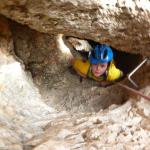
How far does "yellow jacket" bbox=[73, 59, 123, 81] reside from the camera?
2.26m

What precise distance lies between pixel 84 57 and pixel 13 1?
1.04m

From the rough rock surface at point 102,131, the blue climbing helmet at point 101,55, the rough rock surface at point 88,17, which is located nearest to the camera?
the rough rock surface at point 102,131

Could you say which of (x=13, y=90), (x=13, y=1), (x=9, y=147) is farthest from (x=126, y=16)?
(x=9, y=147)

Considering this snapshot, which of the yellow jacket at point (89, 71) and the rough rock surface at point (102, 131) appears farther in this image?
Answer: the yellow jacket at point (89, 71)

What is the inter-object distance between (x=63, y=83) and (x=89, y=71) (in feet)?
0.66

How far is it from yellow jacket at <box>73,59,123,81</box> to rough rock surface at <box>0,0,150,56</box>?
468 millimetres

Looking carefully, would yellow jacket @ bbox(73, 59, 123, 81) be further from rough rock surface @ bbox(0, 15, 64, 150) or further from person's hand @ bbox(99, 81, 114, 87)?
rough rock surface @ bbox(0, 15, 64, 150)

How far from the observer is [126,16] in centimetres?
162

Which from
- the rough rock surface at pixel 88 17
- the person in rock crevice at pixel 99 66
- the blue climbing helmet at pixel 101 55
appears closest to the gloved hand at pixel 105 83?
the person in rock crevice at pixel 99 66

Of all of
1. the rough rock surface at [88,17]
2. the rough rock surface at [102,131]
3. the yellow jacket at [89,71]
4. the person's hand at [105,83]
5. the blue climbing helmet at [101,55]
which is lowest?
the person's hand at [105,83]

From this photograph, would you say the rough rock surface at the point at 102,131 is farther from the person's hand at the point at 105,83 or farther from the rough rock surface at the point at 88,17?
the person's hand at the point at 105,83

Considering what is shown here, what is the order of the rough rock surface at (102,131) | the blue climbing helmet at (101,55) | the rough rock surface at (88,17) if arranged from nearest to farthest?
the rough rock surface at (102,131)
the rough rock surface at (88,17)
the blue climbing helmet at (101,55)

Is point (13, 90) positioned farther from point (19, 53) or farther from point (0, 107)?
point (19, 53)

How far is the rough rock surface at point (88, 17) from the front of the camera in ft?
4.75
